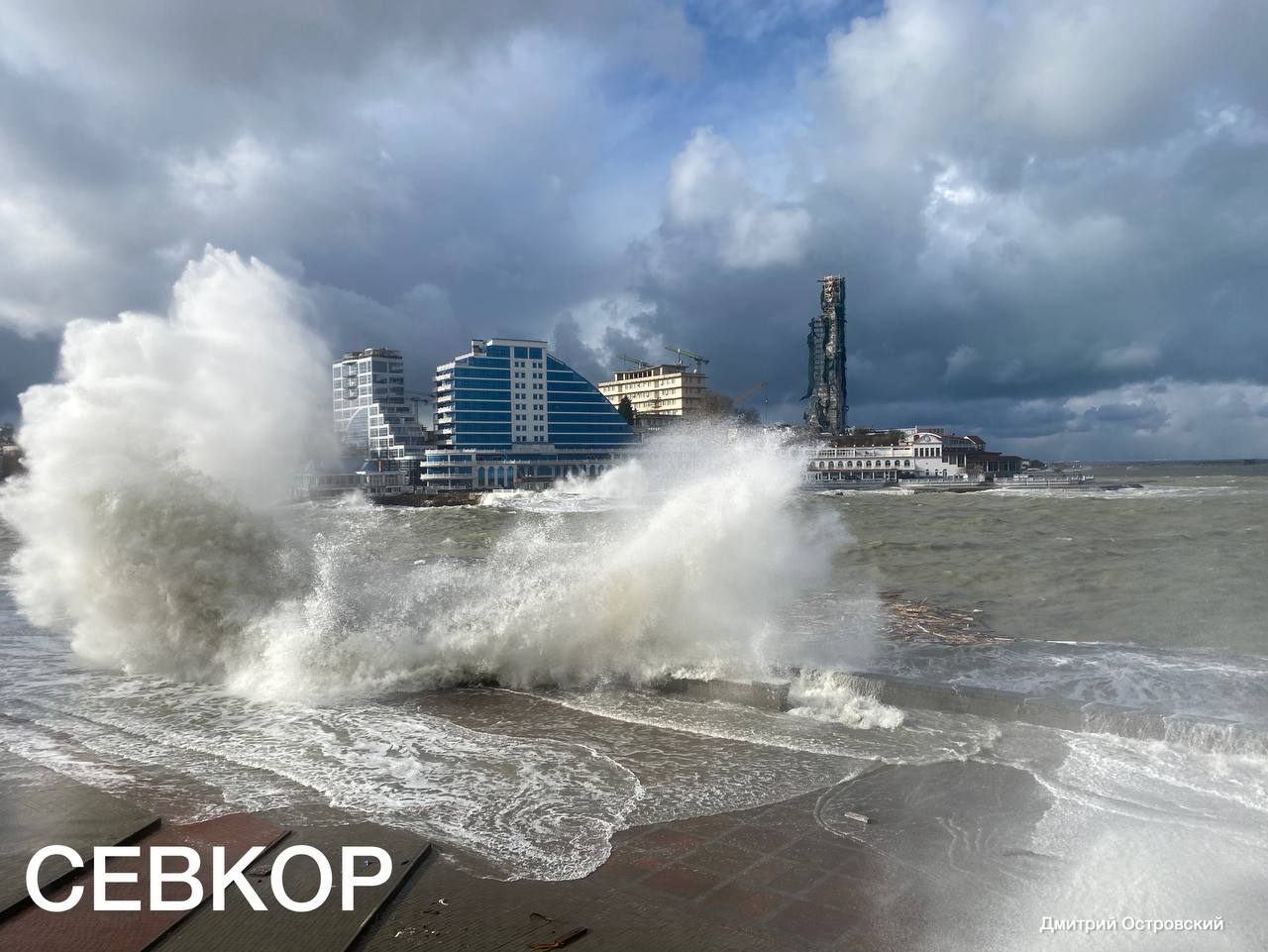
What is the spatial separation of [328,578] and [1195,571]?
23.7 m

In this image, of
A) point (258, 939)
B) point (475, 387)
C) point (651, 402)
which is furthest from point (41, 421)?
point (651, 402)

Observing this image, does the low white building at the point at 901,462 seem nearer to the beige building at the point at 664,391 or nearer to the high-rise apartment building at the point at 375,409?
the beige building at the point at 664,391

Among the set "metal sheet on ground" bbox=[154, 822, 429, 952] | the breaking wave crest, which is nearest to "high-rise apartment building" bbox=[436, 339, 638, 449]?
the breaking wave crest

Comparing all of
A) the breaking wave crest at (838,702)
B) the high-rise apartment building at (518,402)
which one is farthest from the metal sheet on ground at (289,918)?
the high-rise apartment building at (518,402)

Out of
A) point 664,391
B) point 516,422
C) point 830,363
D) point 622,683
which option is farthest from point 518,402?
point 622,683

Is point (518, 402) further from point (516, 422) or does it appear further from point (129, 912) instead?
point (129, 912)

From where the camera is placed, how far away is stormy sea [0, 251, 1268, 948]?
752cm

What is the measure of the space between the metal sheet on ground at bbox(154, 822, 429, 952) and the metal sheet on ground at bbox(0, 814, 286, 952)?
22 centimetres

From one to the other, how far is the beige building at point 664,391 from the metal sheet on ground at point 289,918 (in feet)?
518

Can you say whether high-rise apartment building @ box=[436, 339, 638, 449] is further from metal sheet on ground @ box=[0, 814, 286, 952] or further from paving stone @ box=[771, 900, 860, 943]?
paving stone @ box=[771, 900, 860, 943]

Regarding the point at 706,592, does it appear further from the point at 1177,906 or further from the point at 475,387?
the point at 475,387

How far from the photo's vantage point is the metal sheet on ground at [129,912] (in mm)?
5703

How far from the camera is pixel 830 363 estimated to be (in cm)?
18250

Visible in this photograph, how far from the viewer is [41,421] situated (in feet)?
55.2
